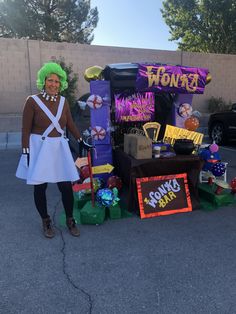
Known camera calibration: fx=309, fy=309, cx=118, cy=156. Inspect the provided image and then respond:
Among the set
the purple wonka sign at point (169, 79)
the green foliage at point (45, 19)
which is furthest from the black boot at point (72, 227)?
the green foliage at point (45, 19)

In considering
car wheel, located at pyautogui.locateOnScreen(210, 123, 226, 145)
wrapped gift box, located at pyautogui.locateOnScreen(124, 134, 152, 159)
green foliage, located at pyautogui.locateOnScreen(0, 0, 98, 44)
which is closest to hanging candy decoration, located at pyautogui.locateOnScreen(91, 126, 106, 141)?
wrapped gift box, located at pyautogui.locateOnScreen(124, 134, 152, 159)

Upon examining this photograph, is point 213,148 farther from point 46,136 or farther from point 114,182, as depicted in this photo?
point 46,136

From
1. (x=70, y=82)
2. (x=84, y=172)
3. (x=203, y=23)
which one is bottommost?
(x=84, y=172)

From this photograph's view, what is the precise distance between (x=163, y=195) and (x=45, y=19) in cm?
1966

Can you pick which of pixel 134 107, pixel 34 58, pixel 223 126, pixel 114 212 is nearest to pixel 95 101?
pixel 134 107

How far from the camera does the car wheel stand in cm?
898

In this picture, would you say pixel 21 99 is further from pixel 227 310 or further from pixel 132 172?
pixel 227 310

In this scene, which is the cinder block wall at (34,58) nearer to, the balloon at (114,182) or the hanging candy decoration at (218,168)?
the balloon at (114,182)

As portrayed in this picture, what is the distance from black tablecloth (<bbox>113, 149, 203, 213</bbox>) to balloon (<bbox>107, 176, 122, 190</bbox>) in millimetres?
117

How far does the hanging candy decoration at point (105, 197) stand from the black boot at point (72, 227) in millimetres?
466

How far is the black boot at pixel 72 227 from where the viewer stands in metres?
3.36

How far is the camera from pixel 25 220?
3.79 metres

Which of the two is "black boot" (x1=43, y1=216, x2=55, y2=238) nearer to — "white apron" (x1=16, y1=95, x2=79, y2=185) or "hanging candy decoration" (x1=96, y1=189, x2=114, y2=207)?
"white apron" (x1=16, y1=95, x2=79, y2=185)

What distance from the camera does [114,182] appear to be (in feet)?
14.3
